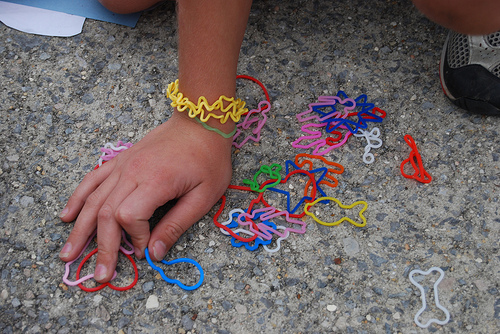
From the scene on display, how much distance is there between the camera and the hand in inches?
56.5

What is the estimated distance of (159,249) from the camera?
4.78 ft

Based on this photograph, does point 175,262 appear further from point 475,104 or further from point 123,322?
point 475,104

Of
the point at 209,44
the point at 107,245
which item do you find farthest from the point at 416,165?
the point at 107,245

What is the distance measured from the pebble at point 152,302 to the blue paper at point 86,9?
4.40 feet

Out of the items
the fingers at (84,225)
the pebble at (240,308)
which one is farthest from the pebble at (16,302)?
the pebble at (240,308)

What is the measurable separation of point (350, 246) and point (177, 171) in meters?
0.61

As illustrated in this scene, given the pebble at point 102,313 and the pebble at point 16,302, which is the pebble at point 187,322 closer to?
the pebble at point 102,313

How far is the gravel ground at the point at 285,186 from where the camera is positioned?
1.41m

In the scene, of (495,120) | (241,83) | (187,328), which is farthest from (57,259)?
(495,120)

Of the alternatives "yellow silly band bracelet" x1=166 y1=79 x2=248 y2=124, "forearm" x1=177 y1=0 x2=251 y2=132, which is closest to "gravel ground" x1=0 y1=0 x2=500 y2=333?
"yellow silly band bracelet" x1=166 y1=79 x2=248 y2=124

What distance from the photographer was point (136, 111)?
1.92 m

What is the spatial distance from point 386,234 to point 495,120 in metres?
0.71

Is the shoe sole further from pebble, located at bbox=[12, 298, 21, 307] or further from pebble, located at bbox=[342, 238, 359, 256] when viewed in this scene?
pebble, located at bbox=[12, 298, 21, 307]

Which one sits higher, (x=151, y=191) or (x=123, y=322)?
(x=151, y=191)
